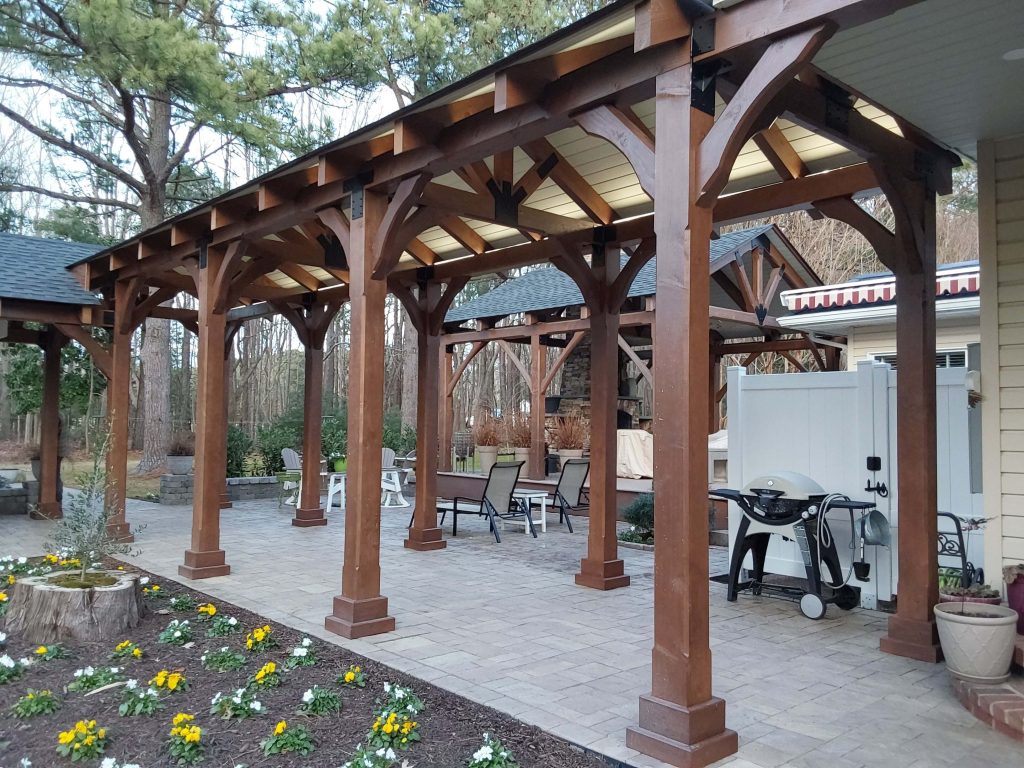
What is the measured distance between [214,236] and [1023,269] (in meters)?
5.80

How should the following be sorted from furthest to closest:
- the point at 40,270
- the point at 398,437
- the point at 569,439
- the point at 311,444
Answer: the point at 398,437 → the point at 569,439 → the point at 311,444 → the point at 40,270

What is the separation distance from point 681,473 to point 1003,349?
8.23ft

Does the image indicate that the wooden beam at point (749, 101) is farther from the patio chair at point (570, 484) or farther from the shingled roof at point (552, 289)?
the shingled roof at point (552, 289)

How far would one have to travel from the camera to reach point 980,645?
11.3 ft

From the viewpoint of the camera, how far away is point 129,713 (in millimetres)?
3371

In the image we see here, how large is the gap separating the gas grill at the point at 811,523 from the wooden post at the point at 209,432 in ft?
13.3

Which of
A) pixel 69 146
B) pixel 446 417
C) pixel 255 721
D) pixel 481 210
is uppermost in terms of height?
pixel 69 146

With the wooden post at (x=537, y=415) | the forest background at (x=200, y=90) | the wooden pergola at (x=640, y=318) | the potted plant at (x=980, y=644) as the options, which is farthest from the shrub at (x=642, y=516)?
the forest background at (x=200, y=90)

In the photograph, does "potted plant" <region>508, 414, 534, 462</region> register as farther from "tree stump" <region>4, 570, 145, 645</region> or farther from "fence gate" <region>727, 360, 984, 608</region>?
"tree stump" <region>4, 570, 145, 645</region>

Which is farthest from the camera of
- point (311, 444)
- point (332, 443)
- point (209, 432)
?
point (332, 443)

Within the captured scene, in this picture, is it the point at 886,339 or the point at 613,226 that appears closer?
the point at 613,226

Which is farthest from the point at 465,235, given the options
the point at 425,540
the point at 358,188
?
the point at 425,540

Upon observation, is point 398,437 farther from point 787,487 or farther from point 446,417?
point 787,487

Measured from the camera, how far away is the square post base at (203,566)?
6234mm
